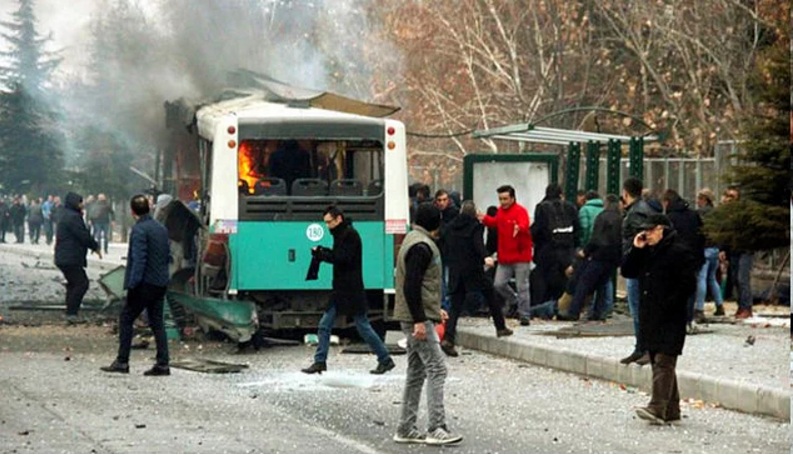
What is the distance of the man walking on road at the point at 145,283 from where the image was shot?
17.8 metres

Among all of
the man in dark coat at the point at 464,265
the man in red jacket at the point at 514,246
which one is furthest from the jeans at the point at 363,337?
the man in red jacket at the point at 514,246

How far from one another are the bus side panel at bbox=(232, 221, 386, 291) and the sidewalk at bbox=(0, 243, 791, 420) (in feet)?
4.75

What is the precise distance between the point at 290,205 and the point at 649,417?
828cm

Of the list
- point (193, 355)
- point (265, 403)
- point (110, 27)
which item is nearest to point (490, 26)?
point (110, 27)

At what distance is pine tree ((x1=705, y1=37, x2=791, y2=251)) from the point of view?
18.9 metres

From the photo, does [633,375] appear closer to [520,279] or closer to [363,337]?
[363,337]

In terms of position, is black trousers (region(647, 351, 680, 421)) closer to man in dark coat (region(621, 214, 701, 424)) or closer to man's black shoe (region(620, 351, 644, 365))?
man in dark coat (region(621, 214, 701, 424))

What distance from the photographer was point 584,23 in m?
42.5

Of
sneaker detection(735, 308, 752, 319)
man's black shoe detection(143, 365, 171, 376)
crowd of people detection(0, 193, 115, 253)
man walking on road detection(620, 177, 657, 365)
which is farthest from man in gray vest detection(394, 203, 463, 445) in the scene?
crowd of people detection(0, 193, 115, 253)

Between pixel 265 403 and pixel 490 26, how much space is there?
3158 cm

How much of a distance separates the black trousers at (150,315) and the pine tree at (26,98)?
16.6 meters

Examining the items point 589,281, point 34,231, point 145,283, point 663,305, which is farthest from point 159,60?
point 34,231

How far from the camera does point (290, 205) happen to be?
21.7 meters

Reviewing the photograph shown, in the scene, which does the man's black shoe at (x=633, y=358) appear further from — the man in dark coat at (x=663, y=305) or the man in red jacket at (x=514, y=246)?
the man in red jacket at (x=514, y=246)
